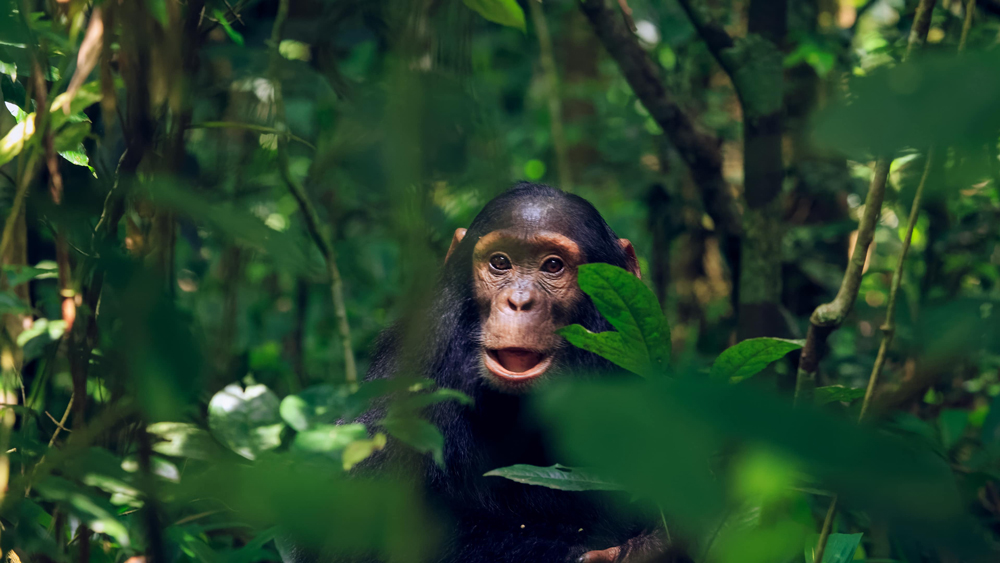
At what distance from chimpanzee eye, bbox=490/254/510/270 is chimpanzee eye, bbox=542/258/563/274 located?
0.43 ft

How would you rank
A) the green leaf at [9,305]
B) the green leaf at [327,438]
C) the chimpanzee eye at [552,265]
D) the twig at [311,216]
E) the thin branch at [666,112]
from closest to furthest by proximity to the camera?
1. the green leaf at [327,438]
2. the green leaf at [9,305]
3. the twig at [311,216]
4. the chimpanzee eye at [552,265]
5. the thin branch at [666,112]

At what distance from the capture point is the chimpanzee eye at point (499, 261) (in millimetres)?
2675

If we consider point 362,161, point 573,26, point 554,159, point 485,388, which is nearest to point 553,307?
point 485,388

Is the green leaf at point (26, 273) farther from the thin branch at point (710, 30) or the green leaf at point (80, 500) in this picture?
the thin branch at point (710, 30)

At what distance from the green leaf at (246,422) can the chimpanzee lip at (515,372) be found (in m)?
1.04

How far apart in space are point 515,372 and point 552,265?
0.46 m

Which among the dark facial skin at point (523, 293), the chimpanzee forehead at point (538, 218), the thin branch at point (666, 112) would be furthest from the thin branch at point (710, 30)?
the dark facial skin at point (523, 293)

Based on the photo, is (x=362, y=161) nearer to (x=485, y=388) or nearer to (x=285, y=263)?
(x=285, y=263)

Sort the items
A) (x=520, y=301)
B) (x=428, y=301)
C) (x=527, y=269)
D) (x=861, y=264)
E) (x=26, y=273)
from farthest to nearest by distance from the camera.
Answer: (x=527, y=269) < (x=520, y=301) < (x=861, y=264) < (x=26, y=273) < (x=428, y=301)

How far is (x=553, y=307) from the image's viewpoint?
99.2 inches

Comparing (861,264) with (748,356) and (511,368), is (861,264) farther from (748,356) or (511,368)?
(511,368)

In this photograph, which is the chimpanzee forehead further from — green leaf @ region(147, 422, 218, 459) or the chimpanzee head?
green leaf @ region(147, 422, 218, 459)

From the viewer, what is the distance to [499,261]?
106 inches

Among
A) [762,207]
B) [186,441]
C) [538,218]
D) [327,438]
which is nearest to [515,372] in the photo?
[538,218]
